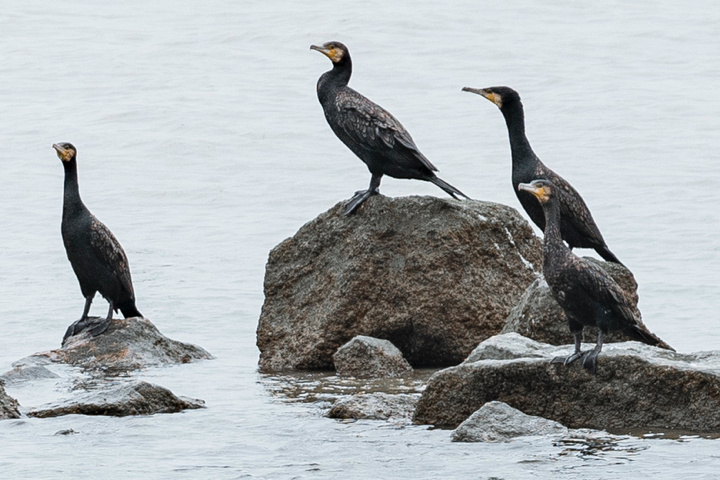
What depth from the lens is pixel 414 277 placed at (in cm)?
1084

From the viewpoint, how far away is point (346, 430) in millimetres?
8102

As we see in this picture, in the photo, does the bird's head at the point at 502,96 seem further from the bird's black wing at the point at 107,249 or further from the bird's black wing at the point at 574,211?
the bird's black wing at the point at 107,249

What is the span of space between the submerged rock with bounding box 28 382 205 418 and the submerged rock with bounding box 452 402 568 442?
224 centimetres

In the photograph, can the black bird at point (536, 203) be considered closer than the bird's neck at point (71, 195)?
Yes

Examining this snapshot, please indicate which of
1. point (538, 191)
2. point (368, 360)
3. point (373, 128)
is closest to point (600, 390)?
point (538, 191)

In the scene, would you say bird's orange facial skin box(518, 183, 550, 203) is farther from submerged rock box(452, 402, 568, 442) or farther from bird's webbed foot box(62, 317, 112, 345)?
bird's webbed foot box(62, 317, 112, 345)

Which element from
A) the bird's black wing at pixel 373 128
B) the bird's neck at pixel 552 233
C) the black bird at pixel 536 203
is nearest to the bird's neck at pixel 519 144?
the black bird at pixel 536 203

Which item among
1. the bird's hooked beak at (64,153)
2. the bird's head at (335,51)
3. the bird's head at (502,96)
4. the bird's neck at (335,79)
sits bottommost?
the bird's hooked beak at (64,153)

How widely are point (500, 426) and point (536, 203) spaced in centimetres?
279

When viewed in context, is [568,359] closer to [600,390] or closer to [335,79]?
[600,390]

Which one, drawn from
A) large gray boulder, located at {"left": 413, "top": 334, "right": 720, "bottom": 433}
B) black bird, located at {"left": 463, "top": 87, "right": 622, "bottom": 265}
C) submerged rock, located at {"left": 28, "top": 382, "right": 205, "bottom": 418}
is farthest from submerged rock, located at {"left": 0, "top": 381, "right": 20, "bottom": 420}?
black bird, located at {"left": 463, "top": 87, "right": 622, "bottom": 265}

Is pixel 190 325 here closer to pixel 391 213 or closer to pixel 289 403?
pixel 391 213

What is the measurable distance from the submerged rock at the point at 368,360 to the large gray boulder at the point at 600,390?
6.33 feet

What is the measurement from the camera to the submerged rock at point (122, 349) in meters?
11.1
